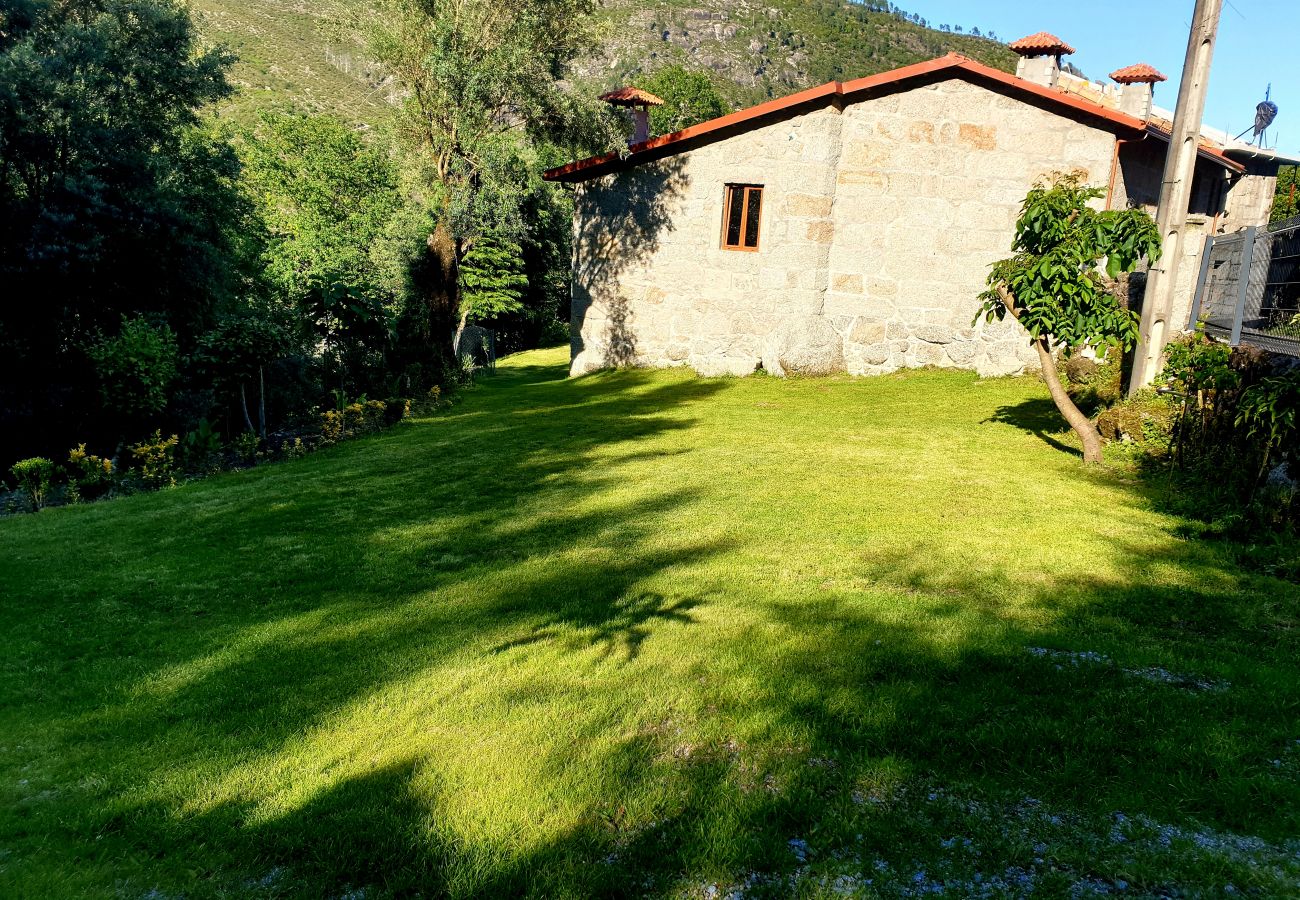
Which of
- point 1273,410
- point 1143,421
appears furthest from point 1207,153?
point 1273,410

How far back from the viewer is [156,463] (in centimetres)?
1110

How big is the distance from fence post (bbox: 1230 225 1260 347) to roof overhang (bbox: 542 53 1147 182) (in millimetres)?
7569

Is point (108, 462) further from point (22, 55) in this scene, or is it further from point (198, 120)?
point (198, 120)

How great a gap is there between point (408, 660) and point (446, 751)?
4.14 ft

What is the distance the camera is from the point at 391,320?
18.3 m

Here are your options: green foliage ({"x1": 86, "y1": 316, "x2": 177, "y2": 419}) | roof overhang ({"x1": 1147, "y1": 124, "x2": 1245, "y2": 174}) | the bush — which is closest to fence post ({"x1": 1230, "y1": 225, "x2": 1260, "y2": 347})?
the bush

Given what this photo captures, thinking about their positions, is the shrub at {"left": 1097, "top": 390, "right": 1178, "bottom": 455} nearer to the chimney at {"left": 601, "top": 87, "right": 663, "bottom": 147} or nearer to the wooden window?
the wooden window

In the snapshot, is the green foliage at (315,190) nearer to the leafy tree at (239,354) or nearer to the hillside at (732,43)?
the hillside at (732,43)

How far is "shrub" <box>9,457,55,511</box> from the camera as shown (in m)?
10.0

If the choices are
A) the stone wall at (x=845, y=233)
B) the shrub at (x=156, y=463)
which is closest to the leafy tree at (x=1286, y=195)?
the stone wall at (x=845, y=233)

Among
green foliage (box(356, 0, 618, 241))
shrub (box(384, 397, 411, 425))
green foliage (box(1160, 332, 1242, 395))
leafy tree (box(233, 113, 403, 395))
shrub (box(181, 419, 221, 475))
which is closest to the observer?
green foliage (box(1160, 332, 1242, 395))

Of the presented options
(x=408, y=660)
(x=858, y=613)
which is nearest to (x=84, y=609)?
(x=408, y=660)

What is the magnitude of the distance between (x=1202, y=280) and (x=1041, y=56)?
11.7 metres

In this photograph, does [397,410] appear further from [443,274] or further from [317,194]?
[317,194]
